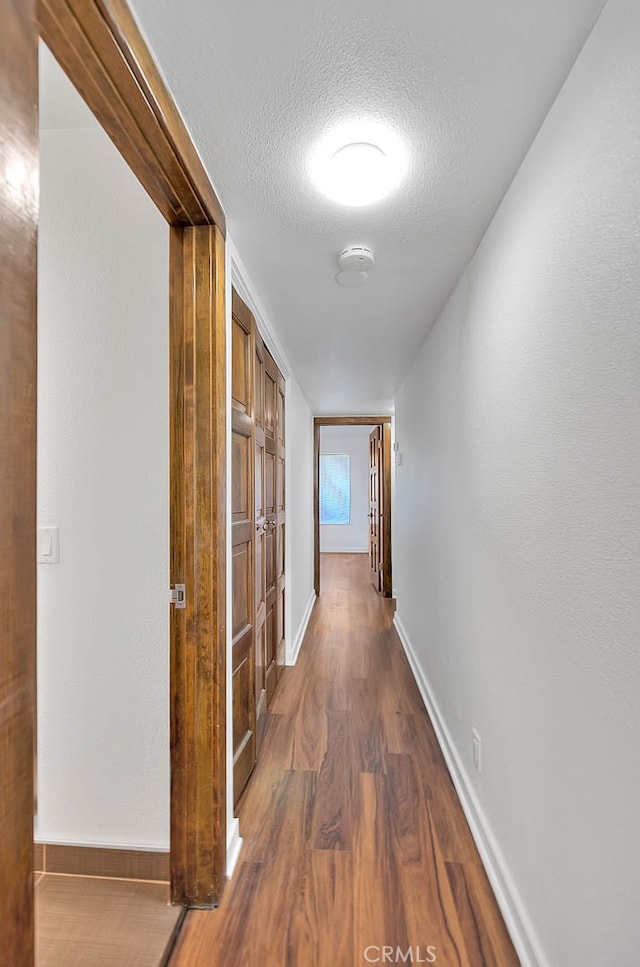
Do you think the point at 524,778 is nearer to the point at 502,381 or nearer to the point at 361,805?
the point at 361,805

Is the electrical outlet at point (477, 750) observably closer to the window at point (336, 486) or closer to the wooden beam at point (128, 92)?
the wooden beam at point (128, 92)

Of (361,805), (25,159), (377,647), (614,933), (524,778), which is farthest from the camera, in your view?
(377,647)

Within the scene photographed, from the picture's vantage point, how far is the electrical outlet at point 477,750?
1.77 metres

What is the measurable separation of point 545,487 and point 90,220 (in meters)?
1.64

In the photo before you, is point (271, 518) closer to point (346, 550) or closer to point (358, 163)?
point (358, 163)

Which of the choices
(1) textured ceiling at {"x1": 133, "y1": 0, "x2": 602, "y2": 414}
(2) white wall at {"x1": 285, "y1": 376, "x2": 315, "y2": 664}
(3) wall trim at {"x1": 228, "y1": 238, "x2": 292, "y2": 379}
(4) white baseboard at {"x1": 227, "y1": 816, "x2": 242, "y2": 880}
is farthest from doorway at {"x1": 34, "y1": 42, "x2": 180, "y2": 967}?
(2) white wall at {"x1": 285, "y1": 376, "x2": 315, "y2": 664}

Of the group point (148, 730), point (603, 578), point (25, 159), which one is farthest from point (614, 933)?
point (25, 159)

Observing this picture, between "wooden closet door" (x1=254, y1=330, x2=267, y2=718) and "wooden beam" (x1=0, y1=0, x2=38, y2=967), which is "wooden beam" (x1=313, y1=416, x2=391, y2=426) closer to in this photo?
"wooden closet door" (x1=254, y1=330, x2=267, y2=718)

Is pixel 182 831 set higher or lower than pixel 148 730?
lower

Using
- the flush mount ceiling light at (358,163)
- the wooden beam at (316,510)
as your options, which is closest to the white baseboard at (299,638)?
the wooden beam at (316,510)

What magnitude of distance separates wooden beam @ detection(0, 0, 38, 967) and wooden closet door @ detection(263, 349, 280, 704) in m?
2.06

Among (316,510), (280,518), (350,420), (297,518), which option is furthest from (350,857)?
(350,420)

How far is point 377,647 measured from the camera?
4066mm

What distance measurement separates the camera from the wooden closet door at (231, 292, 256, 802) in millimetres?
1912
